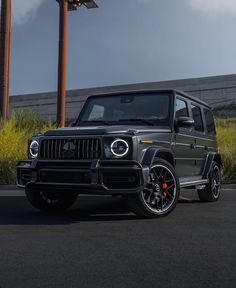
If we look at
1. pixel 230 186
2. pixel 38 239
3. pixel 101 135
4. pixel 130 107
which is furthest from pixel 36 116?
pixel 38 239

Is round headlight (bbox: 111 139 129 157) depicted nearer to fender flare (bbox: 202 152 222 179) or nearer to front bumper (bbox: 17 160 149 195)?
front bumper (bbox: 17 160 149 195)

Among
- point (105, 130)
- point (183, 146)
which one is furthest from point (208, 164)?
point (105, 130)

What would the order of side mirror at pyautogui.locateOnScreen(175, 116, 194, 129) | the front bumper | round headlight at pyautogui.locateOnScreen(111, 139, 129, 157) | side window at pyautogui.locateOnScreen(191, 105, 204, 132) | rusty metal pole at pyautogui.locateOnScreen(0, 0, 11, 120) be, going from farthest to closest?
rusty metal pole at pyautogui.locateOnScreen(0, 0, 11, 120) < side window at pyautogui.locateOnScreen(191, 105, 204, 132) < side mirror at pyautogui.locateOnScreen(175, 116, 194, 129) < round headlight at pyautogui.locateOnScreen(111, 139, 129, 157) < the front bumper

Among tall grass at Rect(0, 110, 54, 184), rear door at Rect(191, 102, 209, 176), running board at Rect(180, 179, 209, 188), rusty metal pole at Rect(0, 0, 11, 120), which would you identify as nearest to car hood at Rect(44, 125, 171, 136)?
running board at Rect(180, 179, 209, 188)

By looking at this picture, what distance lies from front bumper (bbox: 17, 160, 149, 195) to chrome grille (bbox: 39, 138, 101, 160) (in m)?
0.12

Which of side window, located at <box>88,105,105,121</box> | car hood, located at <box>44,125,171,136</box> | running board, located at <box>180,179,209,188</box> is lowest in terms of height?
running board, located at <box>180,179,209,188</box>

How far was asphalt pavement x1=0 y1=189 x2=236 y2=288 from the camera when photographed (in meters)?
4.18

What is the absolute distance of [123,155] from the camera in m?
6.70

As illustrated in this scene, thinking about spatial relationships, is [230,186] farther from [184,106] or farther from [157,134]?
[157,134]

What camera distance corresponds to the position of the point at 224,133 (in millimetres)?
15867

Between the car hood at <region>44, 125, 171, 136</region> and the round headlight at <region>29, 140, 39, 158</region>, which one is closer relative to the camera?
the car hood at <region>44, 125, 171, 136</region>

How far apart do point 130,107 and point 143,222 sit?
206cm

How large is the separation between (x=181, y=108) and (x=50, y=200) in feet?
8.36

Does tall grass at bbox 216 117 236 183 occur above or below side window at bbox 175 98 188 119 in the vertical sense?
below
